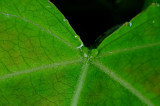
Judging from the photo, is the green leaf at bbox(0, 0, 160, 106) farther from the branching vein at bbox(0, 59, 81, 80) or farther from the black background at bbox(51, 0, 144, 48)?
the black background at bbox(51, 0, 144, 48)

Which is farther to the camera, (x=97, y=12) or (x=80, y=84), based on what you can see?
(x=97, y=12)

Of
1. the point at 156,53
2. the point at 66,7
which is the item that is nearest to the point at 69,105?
the point at 156,53

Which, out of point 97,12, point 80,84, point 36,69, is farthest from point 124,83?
point 97,12

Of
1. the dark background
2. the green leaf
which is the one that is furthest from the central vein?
the dark background

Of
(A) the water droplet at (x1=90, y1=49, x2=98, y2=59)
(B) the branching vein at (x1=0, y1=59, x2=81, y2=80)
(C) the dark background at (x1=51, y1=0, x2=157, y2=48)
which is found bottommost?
(C) the dark background at (x1=51, y1=0, x2=157, y2=48)

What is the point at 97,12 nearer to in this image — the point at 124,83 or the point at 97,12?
the point at 97,12

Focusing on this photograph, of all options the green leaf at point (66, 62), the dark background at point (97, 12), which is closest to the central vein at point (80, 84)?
the green leaf at point (66, 62)

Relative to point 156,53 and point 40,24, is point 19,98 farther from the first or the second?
point 156,53
